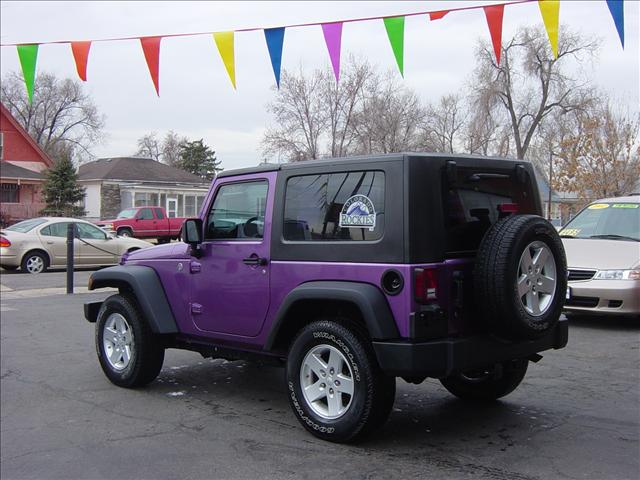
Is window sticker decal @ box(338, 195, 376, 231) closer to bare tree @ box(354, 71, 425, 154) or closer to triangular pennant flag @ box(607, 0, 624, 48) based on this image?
triangular pennant flag @ box(607, 0, 624, 48)

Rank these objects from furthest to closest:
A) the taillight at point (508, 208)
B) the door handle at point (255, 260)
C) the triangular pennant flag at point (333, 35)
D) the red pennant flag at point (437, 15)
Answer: the triangular pennant flag at point (333, 35) < the red pennant flag at point (437, 15) < the door handle at point (255, 260) < the taillight at point (508, 208)

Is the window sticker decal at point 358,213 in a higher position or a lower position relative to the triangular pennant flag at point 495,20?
lower

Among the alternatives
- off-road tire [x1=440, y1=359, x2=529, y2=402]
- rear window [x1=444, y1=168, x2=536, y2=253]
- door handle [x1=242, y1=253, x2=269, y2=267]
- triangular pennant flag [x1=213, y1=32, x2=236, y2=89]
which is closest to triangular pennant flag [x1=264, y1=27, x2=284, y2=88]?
triangular pennant flag [x1=213, y1=32, x2=236, y2=89]

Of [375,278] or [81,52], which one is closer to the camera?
[375,278]

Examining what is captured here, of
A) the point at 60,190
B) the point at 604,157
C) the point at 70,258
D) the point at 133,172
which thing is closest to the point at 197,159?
the point at 133,172

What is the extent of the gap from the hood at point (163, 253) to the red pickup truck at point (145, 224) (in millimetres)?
22619

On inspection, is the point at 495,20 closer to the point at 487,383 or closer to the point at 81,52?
the point at 487,383

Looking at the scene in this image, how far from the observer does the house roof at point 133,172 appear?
44562 mm

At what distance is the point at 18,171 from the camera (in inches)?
1453

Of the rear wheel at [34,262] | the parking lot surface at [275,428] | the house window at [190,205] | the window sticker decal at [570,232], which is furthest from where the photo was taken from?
the house window at [190,205]

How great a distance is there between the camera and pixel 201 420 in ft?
16.7

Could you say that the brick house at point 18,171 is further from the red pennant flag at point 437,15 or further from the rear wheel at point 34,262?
the red pennant flag at point 437,15

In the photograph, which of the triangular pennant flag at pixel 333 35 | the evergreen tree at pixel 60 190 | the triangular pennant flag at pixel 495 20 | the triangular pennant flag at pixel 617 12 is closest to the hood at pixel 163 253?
the triangular pennant flag at pixel 333 35

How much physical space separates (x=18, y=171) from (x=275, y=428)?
120ft
